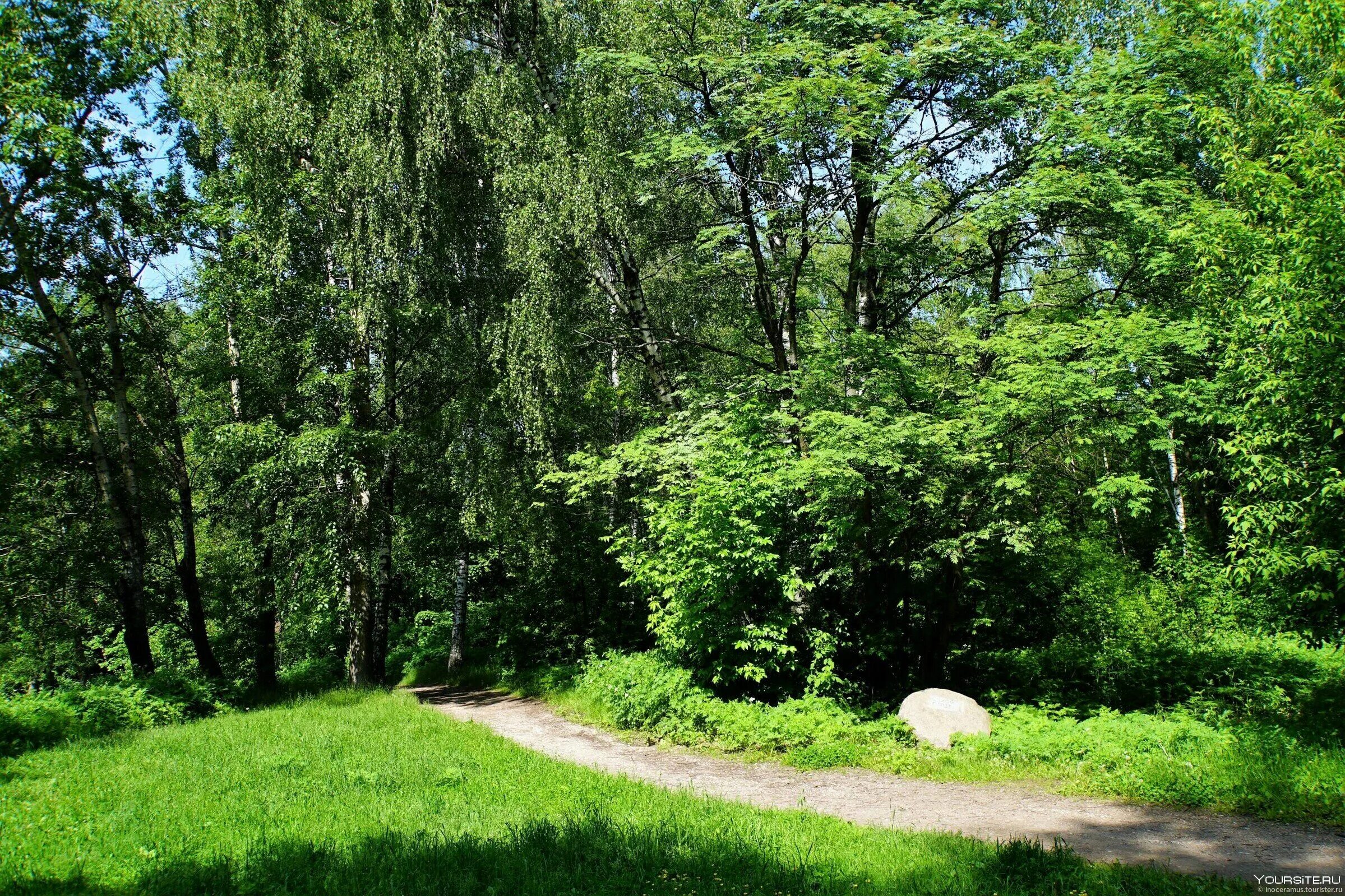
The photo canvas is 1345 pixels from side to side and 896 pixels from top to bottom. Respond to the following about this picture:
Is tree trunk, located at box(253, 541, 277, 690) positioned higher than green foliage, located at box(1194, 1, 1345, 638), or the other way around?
green foliage, located at box(1194, 1, 1345, 638)

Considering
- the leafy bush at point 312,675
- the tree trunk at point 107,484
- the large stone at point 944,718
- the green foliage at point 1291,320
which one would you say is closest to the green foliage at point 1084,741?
the large stone at point 944,718

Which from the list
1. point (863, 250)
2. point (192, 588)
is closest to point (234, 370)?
point (192, 588)

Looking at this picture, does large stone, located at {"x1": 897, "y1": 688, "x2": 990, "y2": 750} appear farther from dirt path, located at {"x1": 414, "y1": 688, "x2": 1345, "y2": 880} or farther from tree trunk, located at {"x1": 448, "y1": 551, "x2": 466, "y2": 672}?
tree trunk, located at {"x1": 448, "y1": 551, "x2": 466, "y2": 672}

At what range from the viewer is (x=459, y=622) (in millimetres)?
20078

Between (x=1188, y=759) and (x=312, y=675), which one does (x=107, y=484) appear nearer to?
(x=312, y=675)

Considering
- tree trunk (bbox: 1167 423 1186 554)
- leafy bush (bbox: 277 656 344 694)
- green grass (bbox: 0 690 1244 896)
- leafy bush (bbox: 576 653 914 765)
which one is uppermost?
tree trunk (bbox: 1167 423 1186 554)

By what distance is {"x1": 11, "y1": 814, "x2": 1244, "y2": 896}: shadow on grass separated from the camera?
15.1ft

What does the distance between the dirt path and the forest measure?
67cm

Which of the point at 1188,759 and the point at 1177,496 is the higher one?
the point at 1177,496

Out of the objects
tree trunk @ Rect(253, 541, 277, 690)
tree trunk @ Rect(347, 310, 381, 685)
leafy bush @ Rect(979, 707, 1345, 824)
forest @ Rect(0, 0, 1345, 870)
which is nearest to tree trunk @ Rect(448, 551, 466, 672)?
forest @ Rect(0, 0, 1345, 870)

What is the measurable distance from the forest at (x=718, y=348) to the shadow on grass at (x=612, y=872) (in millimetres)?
2923

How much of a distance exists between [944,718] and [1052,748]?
1380 millimetres

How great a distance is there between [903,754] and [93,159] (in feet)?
56.6

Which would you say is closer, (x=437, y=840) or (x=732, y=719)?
(x=437, y=840)
